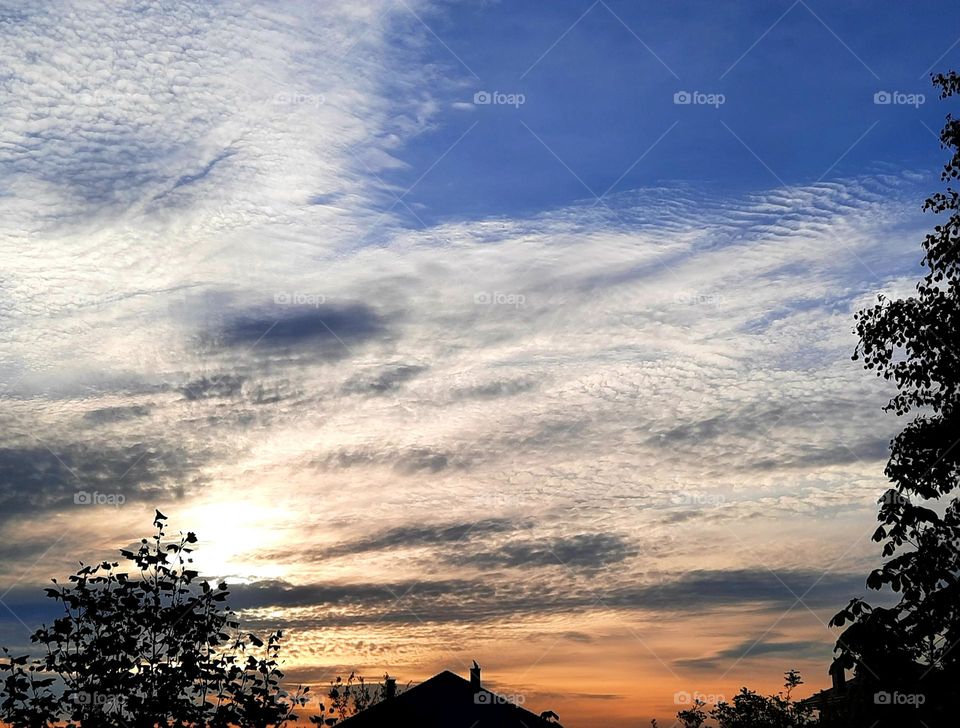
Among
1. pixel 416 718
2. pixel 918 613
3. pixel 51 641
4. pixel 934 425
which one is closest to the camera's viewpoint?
pixel 918 613

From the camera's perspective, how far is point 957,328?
17984 mm

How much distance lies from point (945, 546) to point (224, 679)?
11.8m

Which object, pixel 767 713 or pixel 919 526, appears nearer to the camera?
pixel 919 526

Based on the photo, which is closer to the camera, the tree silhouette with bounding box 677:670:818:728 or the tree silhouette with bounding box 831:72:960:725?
the tree silhouette with bounding box 831:72:960:725

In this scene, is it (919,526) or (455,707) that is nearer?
(919,526)

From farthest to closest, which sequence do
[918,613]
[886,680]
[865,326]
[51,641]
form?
[865,326]
[51,641]
[918,613]
[886,680]

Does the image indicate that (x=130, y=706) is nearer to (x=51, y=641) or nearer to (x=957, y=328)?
(x=51, y=641)

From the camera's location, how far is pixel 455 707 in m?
42.5

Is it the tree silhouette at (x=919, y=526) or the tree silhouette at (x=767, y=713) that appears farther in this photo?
the tree silhouette at (x=767, y=713)

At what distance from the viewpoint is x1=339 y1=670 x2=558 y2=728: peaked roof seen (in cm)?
4147

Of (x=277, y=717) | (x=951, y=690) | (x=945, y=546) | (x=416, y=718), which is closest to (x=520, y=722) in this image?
(x=416, y=718)

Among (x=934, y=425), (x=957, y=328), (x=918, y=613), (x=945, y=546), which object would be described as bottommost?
(x=918, y=613)

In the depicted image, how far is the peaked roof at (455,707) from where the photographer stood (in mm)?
41469

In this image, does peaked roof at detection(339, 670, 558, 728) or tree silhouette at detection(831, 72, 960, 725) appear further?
peaked roof at detection(339, 670, 558, 728)
